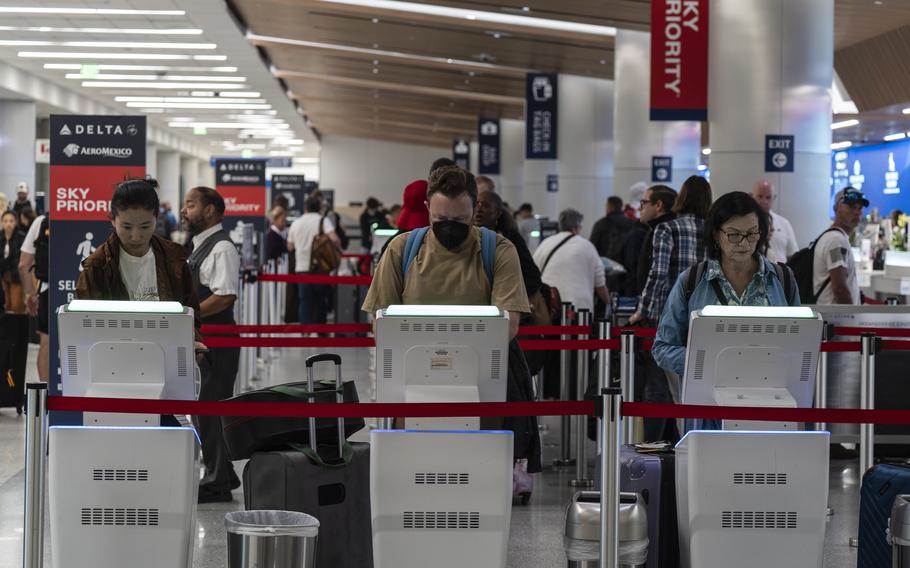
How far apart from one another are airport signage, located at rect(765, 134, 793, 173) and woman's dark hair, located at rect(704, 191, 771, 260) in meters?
6.75

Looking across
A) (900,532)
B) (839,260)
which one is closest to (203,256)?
(900,532)

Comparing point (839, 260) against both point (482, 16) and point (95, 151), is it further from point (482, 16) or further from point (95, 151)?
point (482, 16)

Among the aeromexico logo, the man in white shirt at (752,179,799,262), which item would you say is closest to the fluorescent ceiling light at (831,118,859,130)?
the man in white shirt at (752,179,799,262)

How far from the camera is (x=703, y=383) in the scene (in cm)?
407

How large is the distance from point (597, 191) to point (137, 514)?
21.4 meters

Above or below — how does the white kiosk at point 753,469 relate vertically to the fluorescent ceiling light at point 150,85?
below

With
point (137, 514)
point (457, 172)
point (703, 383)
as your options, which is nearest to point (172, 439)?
point (137, 514)

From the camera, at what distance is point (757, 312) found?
399 centimetres

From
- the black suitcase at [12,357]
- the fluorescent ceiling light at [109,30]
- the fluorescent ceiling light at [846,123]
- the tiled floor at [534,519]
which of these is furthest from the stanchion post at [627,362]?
the fluorescent ceiling light at [846,123]

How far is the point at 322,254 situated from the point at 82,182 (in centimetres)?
743

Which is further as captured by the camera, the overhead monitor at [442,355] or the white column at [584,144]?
the white column at [584,144]

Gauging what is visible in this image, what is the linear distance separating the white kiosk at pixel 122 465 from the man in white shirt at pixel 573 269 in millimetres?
5334

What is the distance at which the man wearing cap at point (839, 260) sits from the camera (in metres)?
7.84

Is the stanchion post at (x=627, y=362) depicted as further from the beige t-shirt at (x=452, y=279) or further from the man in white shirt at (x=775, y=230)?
the man in white shirt at (x=775, y=230)
